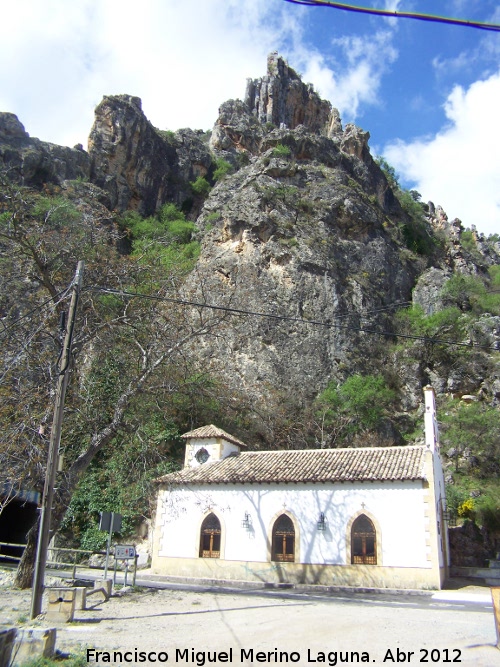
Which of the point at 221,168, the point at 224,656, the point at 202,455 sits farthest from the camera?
the point at 221,168

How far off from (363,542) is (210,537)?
661 cm

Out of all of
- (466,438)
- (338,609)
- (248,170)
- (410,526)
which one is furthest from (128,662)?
(248,170)

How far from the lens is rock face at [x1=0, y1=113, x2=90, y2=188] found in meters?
45.0

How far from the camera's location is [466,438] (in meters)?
31.8

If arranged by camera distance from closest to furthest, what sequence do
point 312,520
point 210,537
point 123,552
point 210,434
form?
point 123,552
point 312,520
point 210,537
point 210,434

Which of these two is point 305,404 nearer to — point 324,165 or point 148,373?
point 148,373

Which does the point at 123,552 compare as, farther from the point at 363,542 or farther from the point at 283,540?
the point at 363,542

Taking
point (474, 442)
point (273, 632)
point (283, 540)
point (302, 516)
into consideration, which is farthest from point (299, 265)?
point (273, 632)

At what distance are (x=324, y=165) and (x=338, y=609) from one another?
149 ft

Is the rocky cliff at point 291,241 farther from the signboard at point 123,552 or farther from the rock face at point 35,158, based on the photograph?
the signboard at point 123,552

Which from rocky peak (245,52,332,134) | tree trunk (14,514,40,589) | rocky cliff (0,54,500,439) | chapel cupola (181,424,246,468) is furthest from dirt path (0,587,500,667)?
rocky peak (245,52,332,134)

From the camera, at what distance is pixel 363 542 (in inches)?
790

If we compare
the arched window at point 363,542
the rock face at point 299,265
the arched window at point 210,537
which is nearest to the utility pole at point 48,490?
the arched window at point 210,537

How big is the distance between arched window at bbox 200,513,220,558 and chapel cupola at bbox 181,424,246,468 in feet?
A: 11.7
